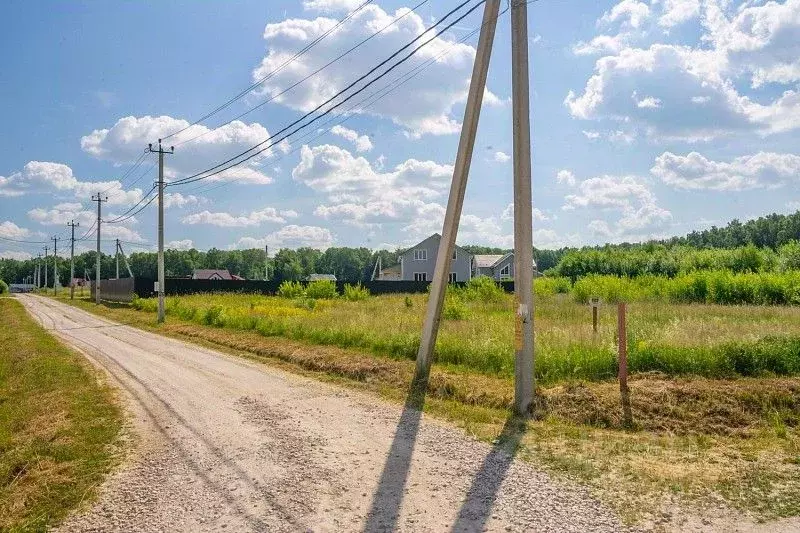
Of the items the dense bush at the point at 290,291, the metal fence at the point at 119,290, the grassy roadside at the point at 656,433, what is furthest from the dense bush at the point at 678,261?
the metal fence at the point at 119,290

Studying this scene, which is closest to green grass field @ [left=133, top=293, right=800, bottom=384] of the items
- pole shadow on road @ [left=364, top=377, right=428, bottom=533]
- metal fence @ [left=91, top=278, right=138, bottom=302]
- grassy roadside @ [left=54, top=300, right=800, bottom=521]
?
grassy roadside @ [left=54, top=300, right=800, bottom=521]

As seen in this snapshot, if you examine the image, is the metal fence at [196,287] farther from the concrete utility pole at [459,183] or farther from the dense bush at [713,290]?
the concrete utility pole at [459,183]

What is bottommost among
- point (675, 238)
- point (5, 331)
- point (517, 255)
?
point (5, 331)

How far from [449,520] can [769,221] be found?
4823 inches

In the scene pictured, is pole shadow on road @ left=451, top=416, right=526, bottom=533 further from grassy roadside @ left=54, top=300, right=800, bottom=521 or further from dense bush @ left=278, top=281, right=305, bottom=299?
dense bush @ left=278, top=281, right=305, bottom=299

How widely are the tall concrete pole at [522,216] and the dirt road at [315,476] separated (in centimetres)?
144

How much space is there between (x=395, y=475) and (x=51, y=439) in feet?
14.7

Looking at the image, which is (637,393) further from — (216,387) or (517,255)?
(216,387)

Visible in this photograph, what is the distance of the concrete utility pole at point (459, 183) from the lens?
9414 mm

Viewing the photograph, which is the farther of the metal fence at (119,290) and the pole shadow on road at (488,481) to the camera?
the metal fence at (119,290)

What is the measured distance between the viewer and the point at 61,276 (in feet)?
428

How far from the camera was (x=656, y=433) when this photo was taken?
23.7 feet

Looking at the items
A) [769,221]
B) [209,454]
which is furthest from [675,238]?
[209,454]

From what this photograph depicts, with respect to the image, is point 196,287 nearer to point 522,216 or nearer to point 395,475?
point 522,216
